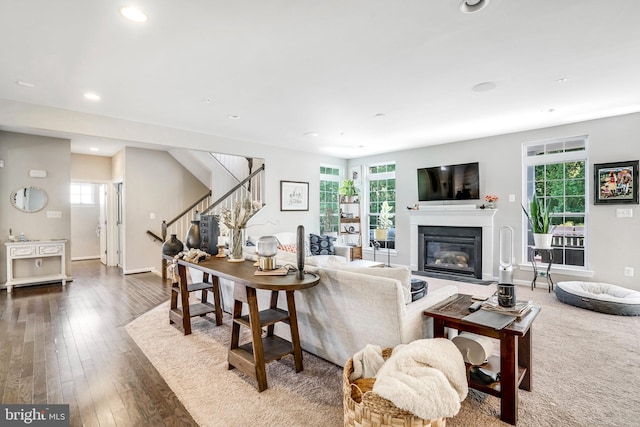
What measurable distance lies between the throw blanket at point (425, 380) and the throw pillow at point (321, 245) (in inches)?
174

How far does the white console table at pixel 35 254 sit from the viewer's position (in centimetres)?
484

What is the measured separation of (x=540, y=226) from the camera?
4.79 m

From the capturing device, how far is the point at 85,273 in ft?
20.6

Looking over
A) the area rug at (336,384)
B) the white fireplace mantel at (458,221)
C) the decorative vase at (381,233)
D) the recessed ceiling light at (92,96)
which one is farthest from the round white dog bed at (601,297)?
the recessed ceiling light at (92,96)

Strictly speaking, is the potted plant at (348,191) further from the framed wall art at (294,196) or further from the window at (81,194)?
the window at (81,194)

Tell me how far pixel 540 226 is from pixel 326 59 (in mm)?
4148

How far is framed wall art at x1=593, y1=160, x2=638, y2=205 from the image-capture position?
429 cm

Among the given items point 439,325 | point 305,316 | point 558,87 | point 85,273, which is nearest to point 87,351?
point 305,316

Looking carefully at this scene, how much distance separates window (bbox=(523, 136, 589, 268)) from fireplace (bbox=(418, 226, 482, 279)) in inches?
31.6

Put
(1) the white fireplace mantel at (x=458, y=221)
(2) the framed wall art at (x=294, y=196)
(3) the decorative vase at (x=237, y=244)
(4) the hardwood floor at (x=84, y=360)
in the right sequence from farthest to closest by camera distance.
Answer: (2) the framed wall art at (x=294, y=196) < (1) the white fireplace mantel at (x=458, y=221) < (3) the decorative vase at (x=237, y=244) < (4) the hardwood floor at (x=84, y=360)

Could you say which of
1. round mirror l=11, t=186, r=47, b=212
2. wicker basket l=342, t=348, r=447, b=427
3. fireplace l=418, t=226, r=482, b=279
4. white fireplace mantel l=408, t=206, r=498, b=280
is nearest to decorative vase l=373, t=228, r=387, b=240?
white fireplace mantel l=408, t=206, r=498, b=280

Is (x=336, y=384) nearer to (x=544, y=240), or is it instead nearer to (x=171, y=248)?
(x=171, y=248)

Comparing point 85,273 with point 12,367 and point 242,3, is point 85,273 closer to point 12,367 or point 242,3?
point 12,367

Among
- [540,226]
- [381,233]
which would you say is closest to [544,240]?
[540,226]
